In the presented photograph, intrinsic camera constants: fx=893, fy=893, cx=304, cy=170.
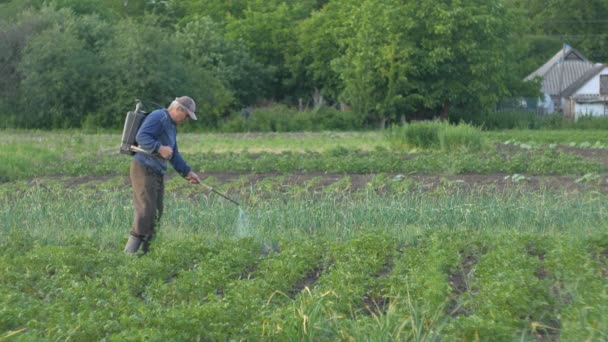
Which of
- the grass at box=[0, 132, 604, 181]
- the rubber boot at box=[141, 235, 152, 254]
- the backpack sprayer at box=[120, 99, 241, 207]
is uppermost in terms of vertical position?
the backpack sprayer at box=[120, 99, 241, 207]

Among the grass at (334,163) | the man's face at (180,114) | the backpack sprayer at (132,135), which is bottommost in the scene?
the grass at (334,163)

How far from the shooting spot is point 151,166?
32.1ft

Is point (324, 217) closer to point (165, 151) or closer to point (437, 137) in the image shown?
point (165, 151)

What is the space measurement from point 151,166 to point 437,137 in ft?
52.7

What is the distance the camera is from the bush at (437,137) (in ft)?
79.7

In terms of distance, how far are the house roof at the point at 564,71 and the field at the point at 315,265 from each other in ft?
170

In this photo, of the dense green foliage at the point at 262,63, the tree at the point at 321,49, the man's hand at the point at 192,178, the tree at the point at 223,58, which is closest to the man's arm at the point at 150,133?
the man's hand at the point at 192,178

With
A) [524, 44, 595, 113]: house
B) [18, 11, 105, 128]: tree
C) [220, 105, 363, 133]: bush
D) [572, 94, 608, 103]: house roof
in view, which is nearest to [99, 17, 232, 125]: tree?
[18, 11, 105, 128]: tree

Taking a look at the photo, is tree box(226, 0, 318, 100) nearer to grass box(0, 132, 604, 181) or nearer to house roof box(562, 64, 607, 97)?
house roof box(562, 64, 607, 97)

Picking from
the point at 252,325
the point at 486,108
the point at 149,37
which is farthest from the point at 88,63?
the point at 252,325

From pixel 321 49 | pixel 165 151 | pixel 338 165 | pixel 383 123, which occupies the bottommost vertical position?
pixel 383 123

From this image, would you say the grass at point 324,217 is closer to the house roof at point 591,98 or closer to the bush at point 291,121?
the bush at point 291,121

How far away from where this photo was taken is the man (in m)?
9.67

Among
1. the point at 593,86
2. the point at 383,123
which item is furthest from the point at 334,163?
the point at 593,86
